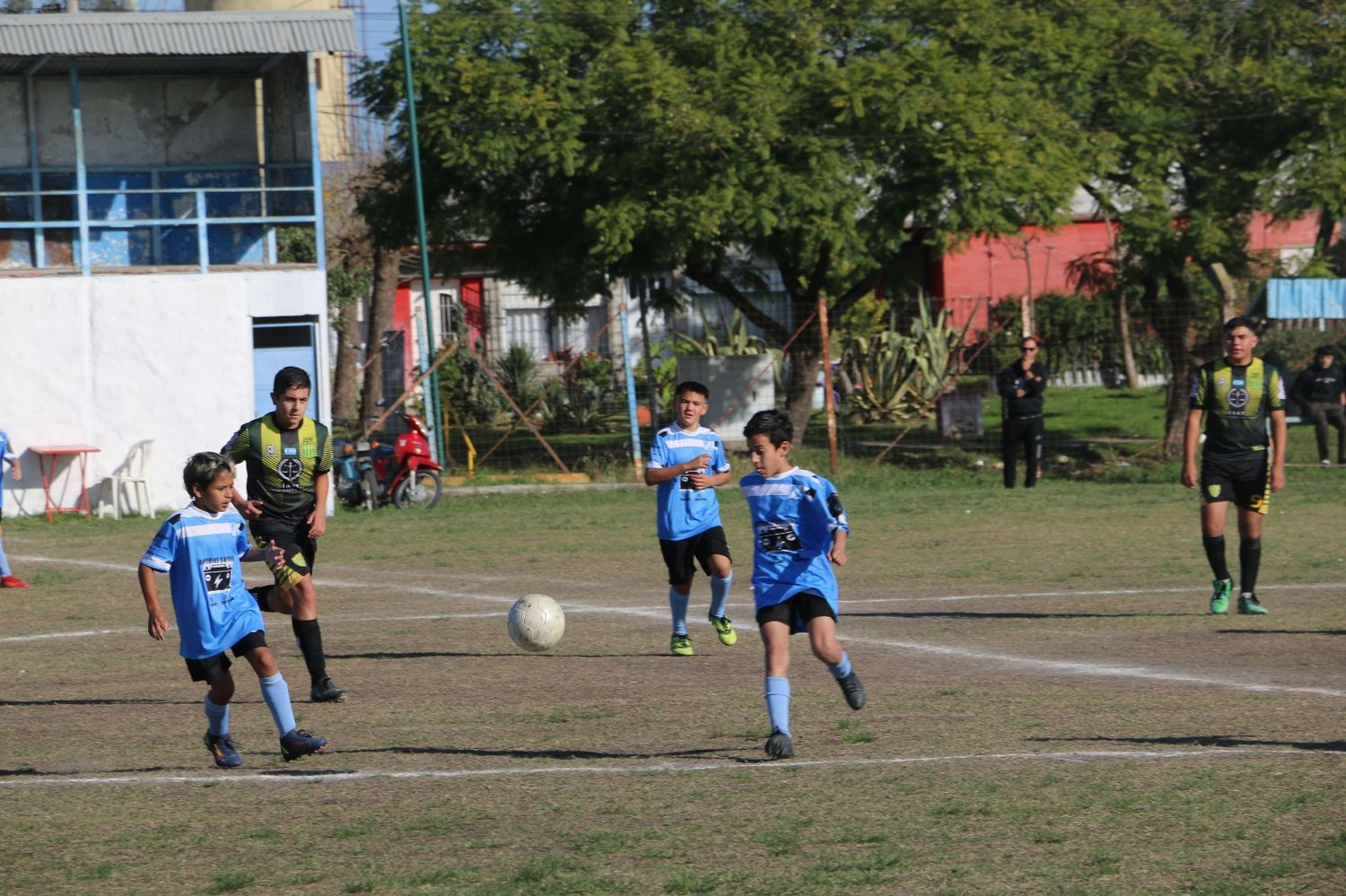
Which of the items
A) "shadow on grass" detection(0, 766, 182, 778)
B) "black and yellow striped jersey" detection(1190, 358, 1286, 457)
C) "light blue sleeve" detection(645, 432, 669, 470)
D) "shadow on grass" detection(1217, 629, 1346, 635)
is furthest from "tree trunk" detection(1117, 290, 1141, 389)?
"shadow on grass" detection(0, 766, 182, 778)

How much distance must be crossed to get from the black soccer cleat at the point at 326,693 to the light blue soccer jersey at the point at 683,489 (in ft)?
8.38

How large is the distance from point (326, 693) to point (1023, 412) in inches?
576

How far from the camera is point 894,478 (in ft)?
87.5

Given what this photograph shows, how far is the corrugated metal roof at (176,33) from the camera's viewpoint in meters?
23.2

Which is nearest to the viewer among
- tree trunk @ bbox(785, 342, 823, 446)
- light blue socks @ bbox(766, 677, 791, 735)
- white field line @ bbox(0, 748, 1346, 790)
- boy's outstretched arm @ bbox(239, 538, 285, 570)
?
white field line @ bbox(0, 748, 1346, 790)

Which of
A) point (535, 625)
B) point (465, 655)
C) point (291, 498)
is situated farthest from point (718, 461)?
point (291, 498)

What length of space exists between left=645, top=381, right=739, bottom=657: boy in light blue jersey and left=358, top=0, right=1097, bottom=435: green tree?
14.4 metres

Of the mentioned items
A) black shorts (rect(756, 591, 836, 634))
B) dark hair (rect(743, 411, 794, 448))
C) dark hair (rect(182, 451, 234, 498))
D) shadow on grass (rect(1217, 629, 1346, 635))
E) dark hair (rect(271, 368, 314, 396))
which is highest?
dark hair (rect(271, 368, 314, 396))

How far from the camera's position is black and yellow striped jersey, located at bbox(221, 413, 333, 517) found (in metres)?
9.99

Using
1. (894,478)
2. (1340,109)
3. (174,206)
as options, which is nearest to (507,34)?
(174,206)

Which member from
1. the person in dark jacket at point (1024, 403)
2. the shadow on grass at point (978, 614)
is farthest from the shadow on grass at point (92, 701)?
the person in dark jacket at point (1024, 403)

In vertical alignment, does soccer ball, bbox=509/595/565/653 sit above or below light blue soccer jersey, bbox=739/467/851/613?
below

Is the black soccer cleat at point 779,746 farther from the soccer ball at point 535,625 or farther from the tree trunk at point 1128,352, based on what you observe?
the tree trunk at point 1128,352

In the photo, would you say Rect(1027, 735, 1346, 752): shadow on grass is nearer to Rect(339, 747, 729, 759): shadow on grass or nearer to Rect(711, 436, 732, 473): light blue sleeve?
Rect(339, 747, 729, 759): shadow on grass
